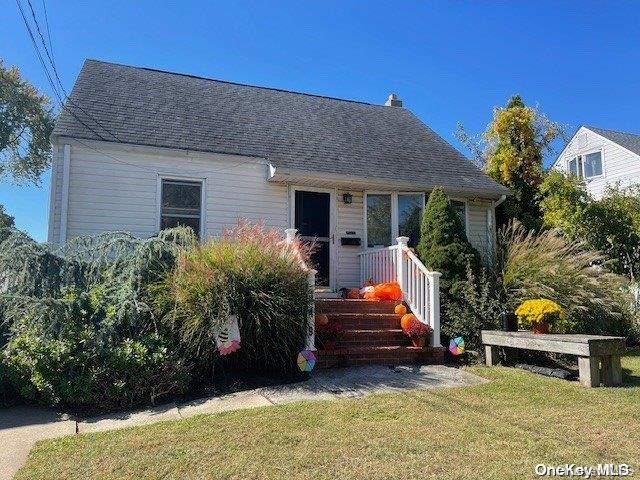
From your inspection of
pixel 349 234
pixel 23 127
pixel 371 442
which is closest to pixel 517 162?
pixel 349 234

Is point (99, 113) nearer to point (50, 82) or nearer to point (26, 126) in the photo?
point (50, 82)

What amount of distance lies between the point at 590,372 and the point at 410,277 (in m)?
3.30

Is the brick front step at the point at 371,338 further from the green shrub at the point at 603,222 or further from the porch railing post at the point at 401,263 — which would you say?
the green shrub at the point at 603,222

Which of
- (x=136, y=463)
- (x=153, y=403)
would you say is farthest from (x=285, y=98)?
(x=136, y=463)

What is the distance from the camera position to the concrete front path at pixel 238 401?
427cm

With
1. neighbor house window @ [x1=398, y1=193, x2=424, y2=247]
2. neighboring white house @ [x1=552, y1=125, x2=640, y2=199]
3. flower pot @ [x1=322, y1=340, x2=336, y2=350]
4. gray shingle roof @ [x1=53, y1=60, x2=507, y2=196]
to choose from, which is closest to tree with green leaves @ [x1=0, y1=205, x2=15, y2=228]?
gray shingle roof @ [x1=53, y1=60, x2=507, y2=196]

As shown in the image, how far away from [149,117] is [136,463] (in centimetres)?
811

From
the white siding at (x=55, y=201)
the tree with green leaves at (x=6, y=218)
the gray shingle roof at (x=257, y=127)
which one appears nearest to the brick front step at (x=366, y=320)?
the gray shingle roof at (x=257, y=127)

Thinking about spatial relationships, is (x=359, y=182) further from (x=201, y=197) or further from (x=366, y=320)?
(x=366, y=320)

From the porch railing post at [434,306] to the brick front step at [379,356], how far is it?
0.19 m

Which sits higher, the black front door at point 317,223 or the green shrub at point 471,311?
the black front door at point 317,223

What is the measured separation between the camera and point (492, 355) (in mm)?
7184

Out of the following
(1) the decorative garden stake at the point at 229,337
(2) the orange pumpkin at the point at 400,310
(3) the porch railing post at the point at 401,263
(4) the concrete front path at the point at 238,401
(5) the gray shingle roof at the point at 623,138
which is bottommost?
(4) the concrete front path at the point at 238,401

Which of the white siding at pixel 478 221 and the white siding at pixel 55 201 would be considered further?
the white siding at pixel 478 221
